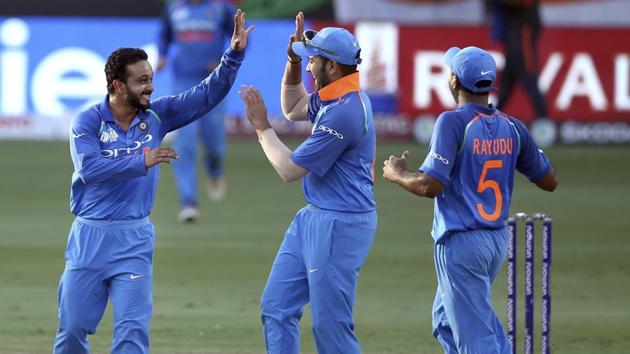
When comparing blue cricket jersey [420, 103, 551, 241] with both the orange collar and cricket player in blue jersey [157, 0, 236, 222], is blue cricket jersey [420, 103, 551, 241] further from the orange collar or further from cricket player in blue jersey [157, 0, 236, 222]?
cricket player in blue jersey [157, 0, 236, 222]

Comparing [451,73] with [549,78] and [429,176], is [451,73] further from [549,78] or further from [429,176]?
[549,78]

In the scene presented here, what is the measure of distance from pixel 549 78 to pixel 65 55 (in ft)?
24.8

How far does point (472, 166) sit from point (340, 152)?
2.37ft

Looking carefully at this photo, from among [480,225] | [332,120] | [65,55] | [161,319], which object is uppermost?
[65,55]

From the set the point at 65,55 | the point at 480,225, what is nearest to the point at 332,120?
the point at 480,225

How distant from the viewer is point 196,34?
1623 cm

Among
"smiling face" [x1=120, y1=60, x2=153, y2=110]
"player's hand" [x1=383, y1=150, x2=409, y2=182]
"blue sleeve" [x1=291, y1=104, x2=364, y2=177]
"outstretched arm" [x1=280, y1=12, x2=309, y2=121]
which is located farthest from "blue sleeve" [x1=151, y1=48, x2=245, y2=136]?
"player's hand" [x1=383, y1=150, x2=409, y2=182]

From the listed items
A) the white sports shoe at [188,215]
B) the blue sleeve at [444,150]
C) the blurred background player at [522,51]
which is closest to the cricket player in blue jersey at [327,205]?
the blue sleeve at [444,150]

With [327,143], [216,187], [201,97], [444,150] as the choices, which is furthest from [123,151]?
[216,187]

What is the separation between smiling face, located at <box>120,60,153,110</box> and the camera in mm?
7707

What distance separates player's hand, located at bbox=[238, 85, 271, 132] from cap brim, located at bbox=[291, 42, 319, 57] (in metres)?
0.32

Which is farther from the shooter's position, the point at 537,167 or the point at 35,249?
the point at 35,249

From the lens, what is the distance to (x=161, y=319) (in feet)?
34.8

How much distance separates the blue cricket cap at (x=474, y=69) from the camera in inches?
291
